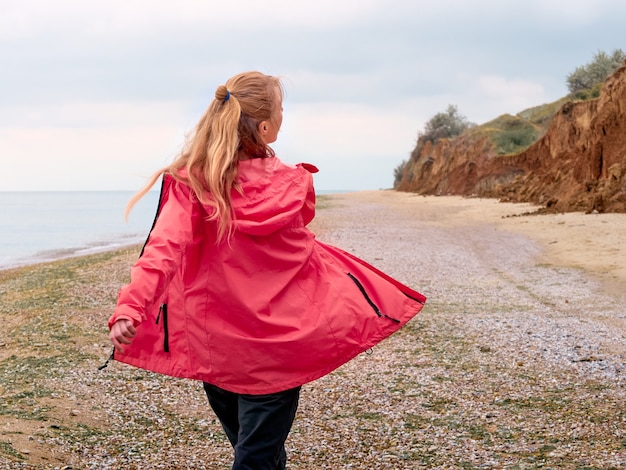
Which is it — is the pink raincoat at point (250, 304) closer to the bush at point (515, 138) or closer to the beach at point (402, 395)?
the beach at point (402, 395)

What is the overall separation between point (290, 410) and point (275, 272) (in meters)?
0.60

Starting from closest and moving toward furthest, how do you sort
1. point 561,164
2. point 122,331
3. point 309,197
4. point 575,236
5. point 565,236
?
1. point 122,331
2. point 309,197
3. point 575,236
4. point 565,236
5. point 561,164

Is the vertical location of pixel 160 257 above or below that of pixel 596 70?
below

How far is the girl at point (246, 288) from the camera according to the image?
9.89ft

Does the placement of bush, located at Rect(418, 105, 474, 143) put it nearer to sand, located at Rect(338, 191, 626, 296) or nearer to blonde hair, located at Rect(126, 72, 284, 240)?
sand, located at Rect(338, 191, 626, 296)

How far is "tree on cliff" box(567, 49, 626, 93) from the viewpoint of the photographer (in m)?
41.5

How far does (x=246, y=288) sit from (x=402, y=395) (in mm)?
3184

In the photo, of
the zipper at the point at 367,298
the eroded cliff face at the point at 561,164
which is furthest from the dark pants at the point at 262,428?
the eroded cliff face at the point at 561,164

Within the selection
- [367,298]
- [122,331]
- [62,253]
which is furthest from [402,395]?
[62,253]

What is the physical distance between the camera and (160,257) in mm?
2777

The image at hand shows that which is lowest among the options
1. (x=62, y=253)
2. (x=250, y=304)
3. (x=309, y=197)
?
(x=62, y=253)

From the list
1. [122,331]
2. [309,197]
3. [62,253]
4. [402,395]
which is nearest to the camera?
[122,331]

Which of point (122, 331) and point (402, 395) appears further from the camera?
point (402, 395)

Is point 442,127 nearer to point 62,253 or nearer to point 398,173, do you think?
point 398,173
